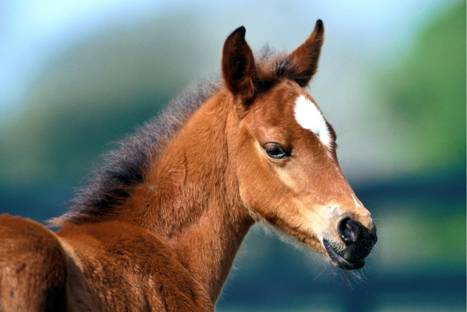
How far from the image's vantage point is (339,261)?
15.9 feet

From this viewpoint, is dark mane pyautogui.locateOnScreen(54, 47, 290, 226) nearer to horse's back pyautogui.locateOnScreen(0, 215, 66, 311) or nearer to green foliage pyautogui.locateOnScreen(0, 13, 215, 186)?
horse's back pyautogui.locateOnScreen(0, 215, 66, 311)

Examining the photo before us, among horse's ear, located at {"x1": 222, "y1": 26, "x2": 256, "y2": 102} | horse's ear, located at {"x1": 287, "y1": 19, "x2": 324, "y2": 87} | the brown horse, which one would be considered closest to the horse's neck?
the brown horse

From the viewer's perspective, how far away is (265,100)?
5.16 meters

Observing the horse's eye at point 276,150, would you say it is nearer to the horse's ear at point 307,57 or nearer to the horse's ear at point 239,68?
the horse's ear at point 239,68

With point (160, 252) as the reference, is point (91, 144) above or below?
below

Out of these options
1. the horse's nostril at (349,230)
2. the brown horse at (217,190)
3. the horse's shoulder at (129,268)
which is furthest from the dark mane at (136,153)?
the horse's nostril at (349,230)

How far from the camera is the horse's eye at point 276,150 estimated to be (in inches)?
195

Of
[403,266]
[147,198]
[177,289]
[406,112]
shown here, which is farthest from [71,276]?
[406,112]

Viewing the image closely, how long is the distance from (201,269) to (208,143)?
0.71m

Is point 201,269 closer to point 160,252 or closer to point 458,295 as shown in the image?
point 160,252

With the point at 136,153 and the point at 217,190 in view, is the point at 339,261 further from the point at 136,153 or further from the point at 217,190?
the point at 136,153

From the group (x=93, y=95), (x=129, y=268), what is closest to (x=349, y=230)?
(x=129, y=268)

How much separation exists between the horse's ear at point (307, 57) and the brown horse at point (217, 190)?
50mm

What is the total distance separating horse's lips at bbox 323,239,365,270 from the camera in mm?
4840
